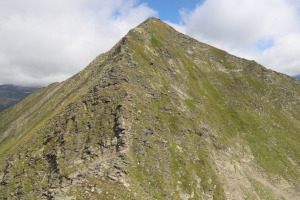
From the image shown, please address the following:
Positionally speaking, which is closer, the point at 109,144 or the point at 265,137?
the point at 109,144

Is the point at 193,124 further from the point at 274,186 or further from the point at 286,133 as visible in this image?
the point at 286,133

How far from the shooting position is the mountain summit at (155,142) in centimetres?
2556

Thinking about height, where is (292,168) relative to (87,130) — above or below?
below

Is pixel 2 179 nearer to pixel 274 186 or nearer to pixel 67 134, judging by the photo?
pixel 67 134

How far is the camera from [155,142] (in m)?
A: 33.5

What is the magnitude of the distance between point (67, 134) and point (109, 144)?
27.5 ft

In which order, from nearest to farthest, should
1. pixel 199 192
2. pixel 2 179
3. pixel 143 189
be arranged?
1. pixel 143 189
2. pixel 2 179
3. pixel 199 192

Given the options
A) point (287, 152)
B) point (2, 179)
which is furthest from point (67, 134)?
point (287, 152)

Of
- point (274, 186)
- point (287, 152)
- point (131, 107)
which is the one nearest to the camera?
point (131, 107)

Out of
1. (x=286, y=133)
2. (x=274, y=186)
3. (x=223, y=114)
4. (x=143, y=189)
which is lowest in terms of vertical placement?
(x=274, y=186)

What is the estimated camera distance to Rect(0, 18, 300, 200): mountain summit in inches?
1006

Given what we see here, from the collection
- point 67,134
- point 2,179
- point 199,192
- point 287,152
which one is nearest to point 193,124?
point 199,192

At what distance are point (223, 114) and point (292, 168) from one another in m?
23.7

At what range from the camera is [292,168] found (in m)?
50.1
